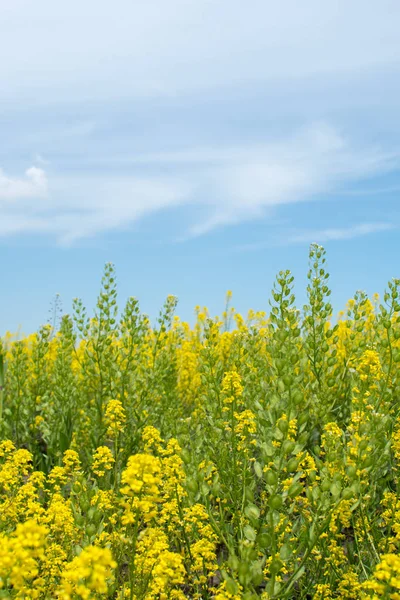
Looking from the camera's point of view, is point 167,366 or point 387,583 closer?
point 387,583

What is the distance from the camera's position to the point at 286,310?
4004 mm

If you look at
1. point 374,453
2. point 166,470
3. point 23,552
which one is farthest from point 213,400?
point 23,552

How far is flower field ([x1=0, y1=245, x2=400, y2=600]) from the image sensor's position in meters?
2.78

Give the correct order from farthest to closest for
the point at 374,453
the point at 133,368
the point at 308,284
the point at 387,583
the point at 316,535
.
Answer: the point at 133,368 → the point at 308,284 → the point at 374,453 → the point at 316,535 → the point at 387,583

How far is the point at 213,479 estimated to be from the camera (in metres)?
4.02

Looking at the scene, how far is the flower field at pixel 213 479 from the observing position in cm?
278

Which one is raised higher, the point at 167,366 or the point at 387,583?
the point at 167,366

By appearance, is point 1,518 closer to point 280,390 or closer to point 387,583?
point 280,390

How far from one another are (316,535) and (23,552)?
1525 mm

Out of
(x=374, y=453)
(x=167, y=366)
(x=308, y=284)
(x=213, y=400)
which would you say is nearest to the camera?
(x=374, y=453)

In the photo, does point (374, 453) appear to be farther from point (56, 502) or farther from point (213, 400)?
point (56, 502)

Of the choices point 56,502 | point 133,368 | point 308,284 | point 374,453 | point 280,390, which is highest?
point 308,284

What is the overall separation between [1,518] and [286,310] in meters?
2.27

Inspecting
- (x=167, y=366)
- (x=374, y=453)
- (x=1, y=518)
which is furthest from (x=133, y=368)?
(x=374, y=453)
